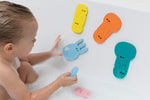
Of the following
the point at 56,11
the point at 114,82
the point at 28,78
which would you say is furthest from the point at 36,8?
the point at 114,82

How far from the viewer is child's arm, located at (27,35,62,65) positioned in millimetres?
1141

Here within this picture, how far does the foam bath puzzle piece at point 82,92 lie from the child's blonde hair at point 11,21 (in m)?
0.47

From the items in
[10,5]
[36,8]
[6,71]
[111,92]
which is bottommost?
[111,92]

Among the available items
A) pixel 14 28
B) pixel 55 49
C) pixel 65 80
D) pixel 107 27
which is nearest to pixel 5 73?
pixel 14 28

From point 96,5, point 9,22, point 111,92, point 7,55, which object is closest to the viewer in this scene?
point 9,22

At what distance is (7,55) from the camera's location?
0.84 meters

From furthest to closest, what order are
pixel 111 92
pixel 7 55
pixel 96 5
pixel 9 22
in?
pixel 111 92 → pixel 96 5 → pixel 7 55 → pixel 9 22

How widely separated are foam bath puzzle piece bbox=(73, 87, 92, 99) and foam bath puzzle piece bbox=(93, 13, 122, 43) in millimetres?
255

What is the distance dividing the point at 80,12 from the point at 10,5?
0.37m

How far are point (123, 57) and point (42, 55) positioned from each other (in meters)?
0.40

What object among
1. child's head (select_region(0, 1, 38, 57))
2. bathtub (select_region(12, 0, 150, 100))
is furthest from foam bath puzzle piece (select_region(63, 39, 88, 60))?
child's head (select_region(0, 1, 38, 57))

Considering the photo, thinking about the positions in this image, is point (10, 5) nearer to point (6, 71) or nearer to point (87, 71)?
point (6, 71)

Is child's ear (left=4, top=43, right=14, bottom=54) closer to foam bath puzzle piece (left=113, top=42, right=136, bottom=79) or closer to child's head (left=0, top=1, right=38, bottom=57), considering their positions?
child's head (left=0, top=1, right=38, bottom=57)

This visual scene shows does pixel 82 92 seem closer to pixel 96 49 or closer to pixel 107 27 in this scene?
pixel 96 49
